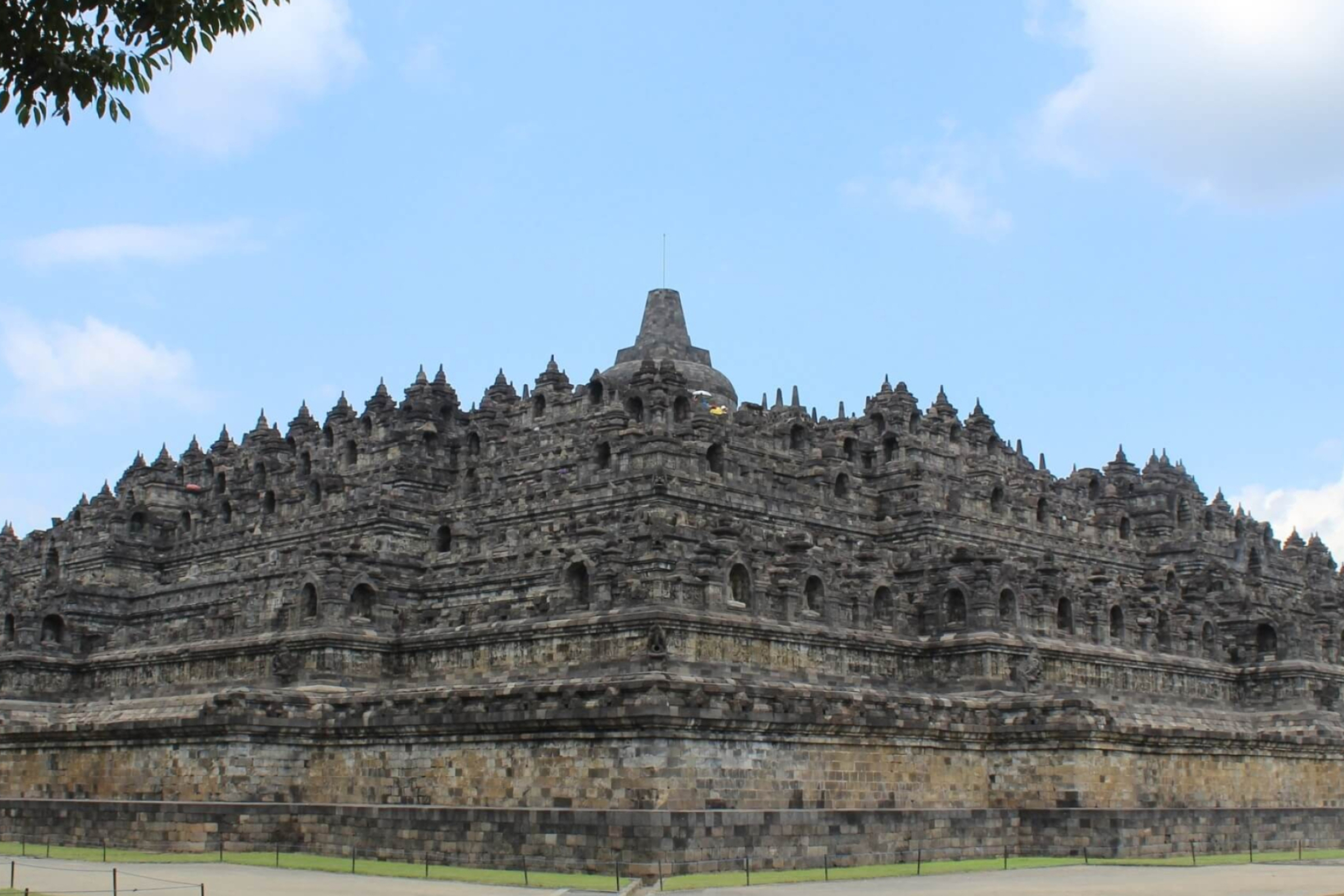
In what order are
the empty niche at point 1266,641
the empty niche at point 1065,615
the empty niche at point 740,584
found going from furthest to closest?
the empty niche at point 1266,641 < the empty niche at point 1065,615 < the empty niche at point 740,584

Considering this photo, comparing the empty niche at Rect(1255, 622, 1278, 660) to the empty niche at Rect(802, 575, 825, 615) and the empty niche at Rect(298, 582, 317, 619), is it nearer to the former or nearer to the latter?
the empty niche at Rect(802, 575, 825, 615)

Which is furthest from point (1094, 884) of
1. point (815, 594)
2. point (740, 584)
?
point (815, 594)

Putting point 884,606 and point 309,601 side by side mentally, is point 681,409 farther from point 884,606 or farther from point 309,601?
point 309,601

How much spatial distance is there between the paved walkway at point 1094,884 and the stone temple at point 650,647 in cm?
338

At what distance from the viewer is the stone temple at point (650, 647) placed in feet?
161

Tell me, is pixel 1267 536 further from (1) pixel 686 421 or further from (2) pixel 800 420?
(1) pixel 686 421

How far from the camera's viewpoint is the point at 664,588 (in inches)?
2041

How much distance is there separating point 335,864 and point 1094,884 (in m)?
20.0

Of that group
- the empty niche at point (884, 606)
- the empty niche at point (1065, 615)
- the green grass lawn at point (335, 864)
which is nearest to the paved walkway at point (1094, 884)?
the green grass lawn at point (335, 864)

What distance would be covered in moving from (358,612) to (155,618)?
1496 centimetres

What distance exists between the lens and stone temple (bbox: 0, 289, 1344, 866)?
49094 millimetres

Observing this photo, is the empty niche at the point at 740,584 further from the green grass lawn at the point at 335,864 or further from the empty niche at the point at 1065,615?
the empty niche at the point at 1065,615

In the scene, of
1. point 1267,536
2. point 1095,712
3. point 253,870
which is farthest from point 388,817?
point 1267,536

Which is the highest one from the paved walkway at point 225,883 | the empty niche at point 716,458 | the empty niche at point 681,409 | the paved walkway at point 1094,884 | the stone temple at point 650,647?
the empty niche at point 681,409
